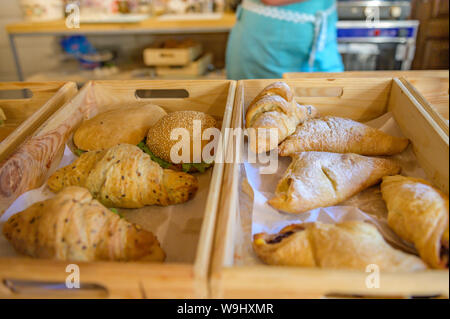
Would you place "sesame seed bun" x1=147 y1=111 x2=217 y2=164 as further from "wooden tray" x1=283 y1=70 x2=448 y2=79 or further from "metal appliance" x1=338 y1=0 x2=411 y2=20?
"metal appliance" x1=338 y1=0 x2=411 y2=20

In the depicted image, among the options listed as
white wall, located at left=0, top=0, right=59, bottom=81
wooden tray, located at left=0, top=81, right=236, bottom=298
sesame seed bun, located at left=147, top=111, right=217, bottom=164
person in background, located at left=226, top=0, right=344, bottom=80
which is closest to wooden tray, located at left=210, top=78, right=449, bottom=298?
wooden tray, located at left=0, top=81, right=236, bottom=298

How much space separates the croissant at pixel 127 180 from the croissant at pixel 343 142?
1.11 ft

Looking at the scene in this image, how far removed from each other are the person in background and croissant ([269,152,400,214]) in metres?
1.30

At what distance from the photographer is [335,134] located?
1.08m

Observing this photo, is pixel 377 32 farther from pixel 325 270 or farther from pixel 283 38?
pixel 325 270

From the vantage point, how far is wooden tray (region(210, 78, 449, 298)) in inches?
23.5

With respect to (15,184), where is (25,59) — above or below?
below

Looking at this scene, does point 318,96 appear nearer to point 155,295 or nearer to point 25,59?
point 155,295

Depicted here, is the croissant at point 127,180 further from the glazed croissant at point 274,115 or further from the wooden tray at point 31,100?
the wooden tray at point 31,100

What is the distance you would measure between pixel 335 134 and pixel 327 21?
4.21ft

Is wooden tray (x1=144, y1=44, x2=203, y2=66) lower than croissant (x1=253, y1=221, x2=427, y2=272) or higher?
lower

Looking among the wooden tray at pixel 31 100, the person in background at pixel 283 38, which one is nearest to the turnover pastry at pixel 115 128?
the wooden tray at pixel 31 100

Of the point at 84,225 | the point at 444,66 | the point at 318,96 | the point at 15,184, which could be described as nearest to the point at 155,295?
the point at 84,225

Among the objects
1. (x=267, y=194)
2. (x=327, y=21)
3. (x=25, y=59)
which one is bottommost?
(x=25, y=59)
